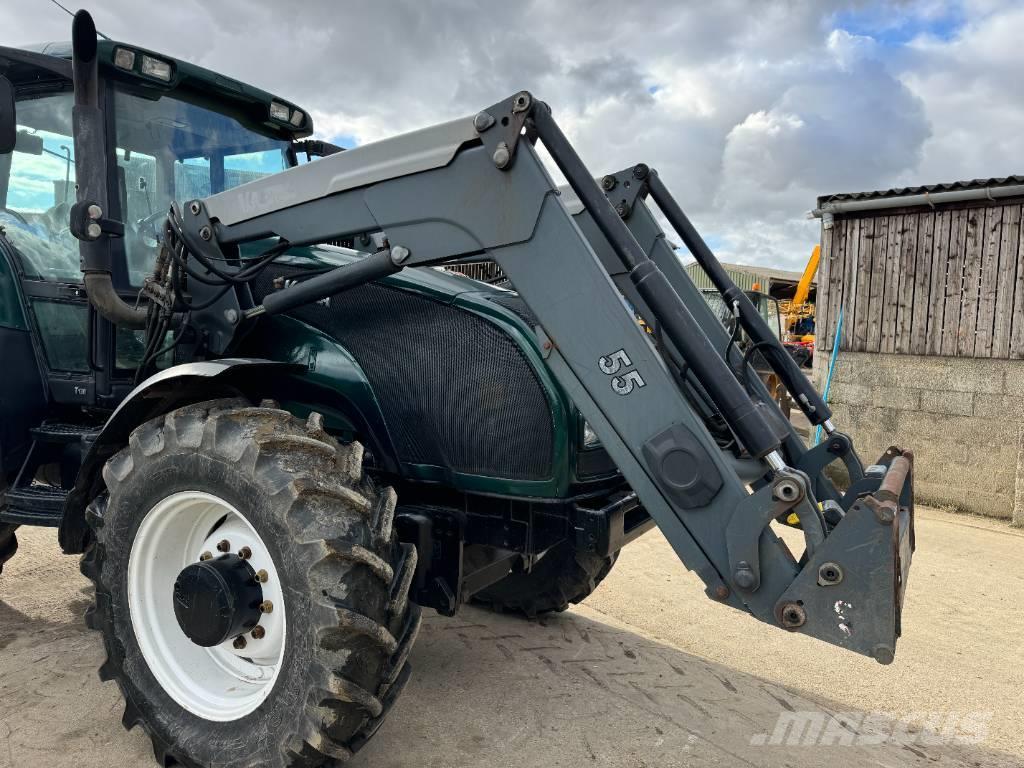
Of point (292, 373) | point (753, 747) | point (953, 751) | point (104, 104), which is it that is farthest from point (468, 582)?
point (104, 104)

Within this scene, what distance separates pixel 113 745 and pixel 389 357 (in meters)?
1.68

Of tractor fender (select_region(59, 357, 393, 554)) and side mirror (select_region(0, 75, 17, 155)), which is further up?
side mirror (select_region(0, 75, 17, 155))

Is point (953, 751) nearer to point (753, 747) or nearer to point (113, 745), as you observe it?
point (753, 747)

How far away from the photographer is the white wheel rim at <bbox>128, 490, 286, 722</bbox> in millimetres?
2592

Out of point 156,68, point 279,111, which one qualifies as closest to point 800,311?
point 279,111

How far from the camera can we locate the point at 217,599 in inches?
97.0

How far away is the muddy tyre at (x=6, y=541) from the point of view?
148 inches

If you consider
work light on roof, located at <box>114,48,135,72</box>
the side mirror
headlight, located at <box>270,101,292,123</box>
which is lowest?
the side mirror

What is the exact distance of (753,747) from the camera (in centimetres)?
299

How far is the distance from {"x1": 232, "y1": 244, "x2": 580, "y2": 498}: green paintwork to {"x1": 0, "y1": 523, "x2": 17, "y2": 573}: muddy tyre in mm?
1670

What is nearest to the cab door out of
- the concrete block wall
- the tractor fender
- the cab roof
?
the cab roof
